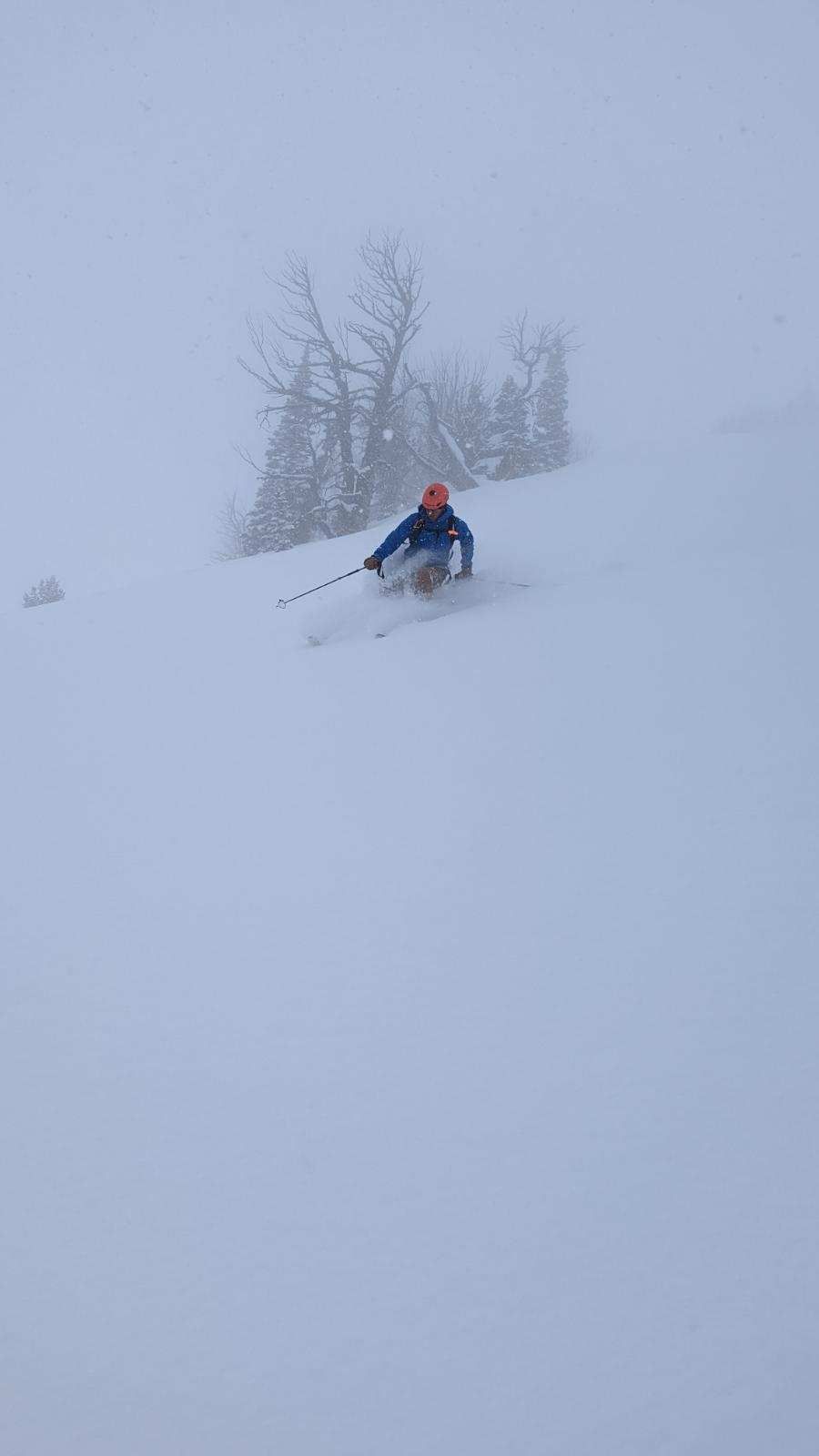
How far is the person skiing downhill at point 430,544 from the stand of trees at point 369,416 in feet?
39.3

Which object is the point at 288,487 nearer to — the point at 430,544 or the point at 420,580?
the point at 430,544

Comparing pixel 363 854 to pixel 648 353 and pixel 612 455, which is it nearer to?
pixel 612 455

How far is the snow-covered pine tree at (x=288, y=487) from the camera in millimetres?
19688

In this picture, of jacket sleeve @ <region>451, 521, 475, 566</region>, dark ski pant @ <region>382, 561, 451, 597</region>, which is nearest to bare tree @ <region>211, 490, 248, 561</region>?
dark ski pant @ <region>382, 561, 451, 597</region>

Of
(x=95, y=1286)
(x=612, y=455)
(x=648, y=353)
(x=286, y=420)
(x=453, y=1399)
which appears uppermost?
(x=648, y=353)

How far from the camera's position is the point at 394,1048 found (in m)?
2.26

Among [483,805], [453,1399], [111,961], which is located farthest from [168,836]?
[453,1399]

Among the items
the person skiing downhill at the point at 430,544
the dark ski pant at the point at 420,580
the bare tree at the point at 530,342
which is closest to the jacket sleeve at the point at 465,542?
the person skiing downhill at the point at 430,544

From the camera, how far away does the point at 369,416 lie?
63.5ft

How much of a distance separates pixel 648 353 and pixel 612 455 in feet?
141

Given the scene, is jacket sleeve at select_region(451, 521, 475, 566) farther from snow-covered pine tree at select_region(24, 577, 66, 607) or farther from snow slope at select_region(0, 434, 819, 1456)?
snow-covered pine tree at select_region(24, 577, 66, 607)

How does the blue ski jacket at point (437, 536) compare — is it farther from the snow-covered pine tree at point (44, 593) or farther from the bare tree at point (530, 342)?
the snow-covered pine tree at point (44, 593)

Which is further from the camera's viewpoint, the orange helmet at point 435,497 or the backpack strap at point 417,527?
the backpack strap at point 417,527

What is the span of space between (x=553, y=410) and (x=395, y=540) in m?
17.6
